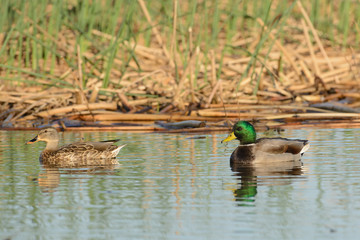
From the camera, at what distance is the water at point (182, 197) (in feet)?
20.8

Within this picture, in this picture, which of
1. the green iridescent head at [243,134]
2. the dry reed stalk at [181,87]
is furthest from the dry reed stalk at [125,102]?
the green iridescent head at [243,134]

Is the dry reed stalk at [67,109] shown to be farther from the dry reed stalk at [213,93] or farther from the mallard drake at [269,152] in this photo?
the mallard drake at [269,152]

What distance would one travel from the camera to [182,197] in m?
7.74

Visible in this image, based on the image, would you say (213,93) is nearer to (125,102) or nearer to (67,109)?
(125,102)

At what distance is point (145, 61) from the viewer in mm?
19234

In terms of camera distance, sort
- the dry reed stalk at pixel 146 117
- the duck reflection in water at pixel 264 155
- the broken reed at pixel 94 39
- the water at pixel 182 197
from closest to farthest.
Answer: the water at pixel 182 197
the duck reflection in water at pixel 264 155
the dry reed stalk at pixel 146 117
the broken reed at pixel 94 39

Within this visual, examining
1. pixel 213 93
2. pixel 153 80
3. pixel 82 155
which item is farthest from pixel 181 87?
pixel 82 155

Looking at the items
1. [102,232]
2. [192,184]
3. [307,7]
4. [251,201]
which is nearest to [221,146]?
[192,184]

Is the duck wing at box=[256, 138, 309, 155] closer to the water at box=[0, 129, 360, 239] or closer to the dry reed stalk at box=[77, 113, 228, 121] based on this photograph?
the water at box=[0, 129, 360, 239]

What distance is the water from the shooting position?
6.34m

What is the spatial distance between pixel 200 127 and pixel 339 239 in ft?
26.5

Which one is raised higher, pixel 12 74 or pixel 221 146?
pixel 12 74

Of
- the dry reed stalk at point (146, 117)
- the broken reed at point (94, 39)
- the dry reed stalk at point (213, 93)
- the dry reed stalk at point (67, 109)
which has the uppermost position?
the broken reed at point (94, 39)

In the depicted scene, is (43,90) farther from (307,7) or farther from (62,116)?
(307,7)
